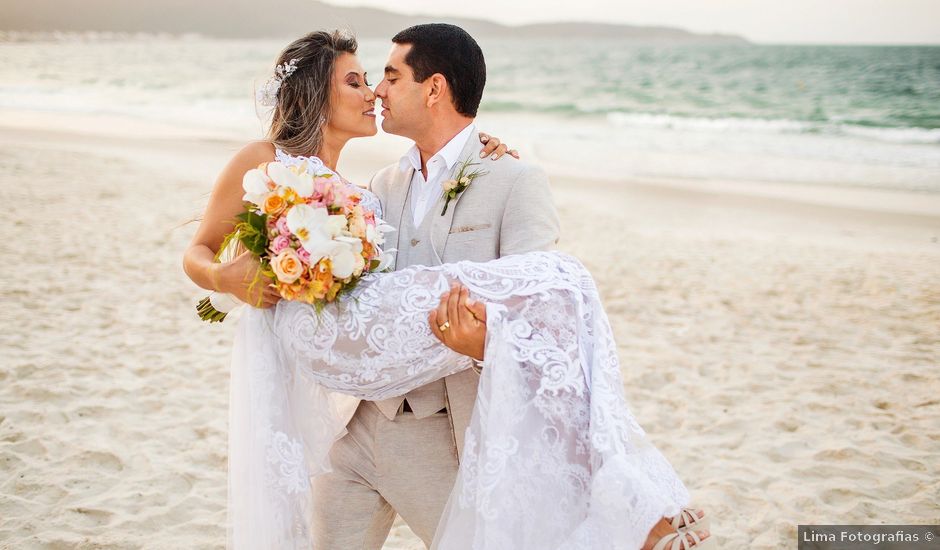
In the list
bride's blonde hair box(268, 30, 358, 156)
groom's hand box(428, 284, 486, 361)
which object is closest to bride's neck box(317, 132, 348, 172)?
bride's blonde hair box(268, 30, 358, 156)

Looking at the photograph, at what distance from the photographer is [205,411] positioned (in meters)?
5.68

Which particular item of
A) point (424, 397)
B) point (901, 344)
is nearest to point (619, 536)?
point (424, 397)

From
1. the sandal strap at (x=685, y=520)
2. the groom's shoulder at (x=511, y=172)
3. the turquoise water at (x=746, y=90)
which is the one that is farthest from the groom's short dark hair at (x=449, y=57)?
the turquoise water at (x=746, y=90)

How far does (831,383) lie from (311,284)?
549 centimetres

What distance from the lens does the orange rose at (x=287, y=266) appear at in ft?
8.03

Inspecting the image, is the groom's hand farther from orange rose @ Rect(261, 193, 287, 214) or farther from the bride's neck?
the bride's neck

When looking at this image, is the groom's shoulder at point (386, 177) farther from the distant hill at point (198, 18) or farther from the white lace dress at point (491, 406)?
the distant hill at point (198, 18)

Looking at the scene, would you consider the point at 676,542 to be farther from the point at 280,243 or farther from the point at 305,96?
the point at 305,96

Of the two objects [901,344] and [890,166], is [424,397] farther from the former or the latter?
[890,166]

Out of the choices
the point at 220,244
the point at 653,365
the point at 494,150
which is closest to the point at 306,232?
the point at 220,244

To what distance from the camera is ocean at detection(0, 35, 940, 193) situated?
60.6 ft

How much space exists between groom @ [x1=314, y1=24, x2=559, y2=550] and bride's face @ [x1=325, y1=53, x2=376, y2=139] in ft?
1.32

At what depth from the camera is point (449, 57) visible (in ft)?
10.2

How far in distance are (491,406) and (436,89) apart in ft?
4.56
